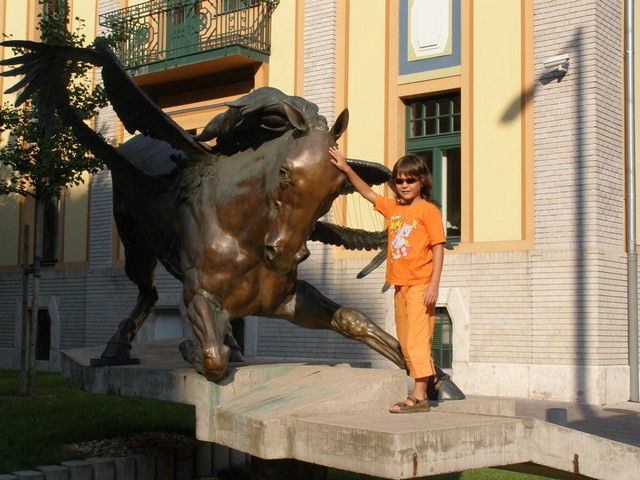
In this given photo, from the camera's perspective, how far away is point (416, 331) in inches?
177

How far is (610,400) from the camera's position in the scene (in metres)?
12.9

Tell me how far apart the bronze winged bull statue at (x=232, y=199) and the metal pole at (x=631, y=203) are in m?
8.22

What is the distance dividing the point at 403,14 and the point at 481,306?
5291mm

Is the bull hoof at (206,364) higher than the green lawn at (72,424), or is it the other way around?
the bull hoof at (206,364)

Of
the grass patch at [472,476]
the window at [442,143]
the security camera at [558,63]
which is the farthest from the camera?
the window at [442,143]

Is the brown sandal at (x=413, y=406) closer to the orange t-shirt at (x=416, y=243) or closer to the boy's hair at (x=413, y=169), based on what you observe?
the orange t-shirt at (x=416, y=243)

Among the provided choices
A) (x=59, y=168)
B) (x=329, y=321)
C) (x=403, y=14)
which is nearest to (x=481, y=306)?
(x=403, y=14)

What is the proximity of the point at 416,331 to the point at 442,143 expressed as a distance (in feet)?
36.4

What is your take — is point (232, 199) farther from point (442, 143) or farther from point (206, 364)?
point (442, 143)

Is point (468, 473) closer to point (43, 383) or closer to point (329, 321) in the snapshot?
point (329, 321)

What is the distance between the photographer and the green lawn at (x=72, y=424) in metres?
6.72

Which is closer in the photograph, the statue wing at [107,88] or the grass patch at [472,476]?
the statue wing at [107,88]

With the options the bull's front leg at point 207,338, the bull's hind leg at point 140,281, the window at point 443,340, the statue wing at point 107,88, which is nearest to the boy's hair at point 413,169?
the bull's front leg at point 207,338

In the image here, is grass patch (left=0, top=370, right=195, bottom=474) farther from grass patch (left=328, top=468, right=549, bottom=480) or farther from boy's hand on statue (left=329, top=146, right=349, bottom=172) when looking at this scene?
boy's hand on statue (left=329, top=146, right=349, bottom=172)
